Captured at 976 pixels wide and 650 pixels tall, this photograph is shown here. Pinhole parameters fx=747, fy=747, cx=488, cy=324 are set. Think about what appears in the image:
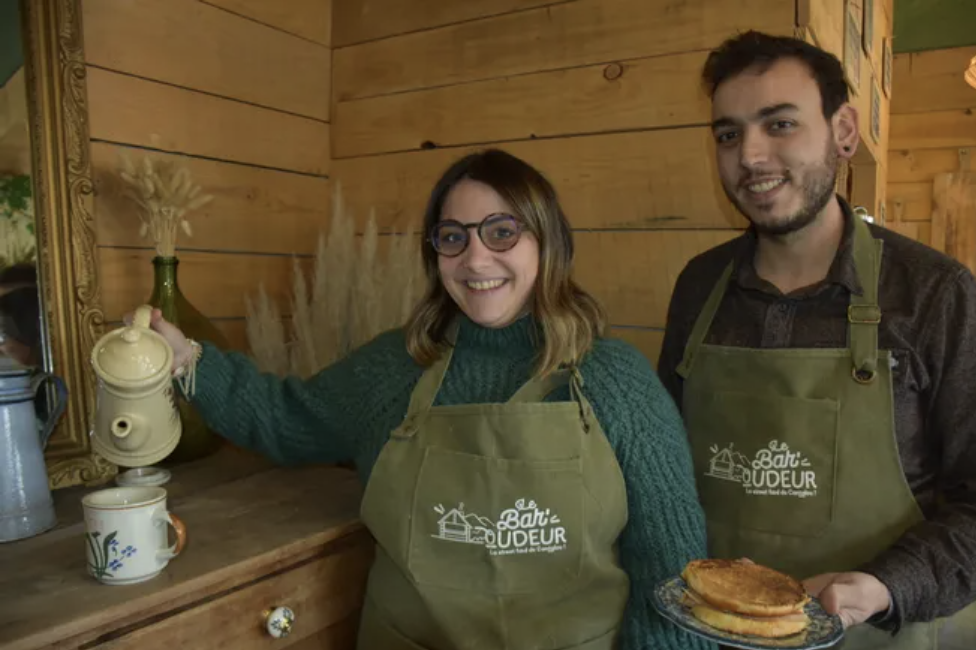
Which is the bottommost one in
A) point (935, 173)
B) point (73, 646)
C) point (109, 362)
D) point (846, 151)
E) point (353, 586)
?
point (353, 586)

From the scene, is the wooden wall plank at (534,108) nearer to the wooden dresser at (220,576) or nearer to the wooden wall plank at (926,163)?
the wooden dresser at (220,576)

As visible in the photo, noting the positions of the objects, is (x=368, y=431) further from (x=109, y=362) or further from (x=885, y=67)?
(x=885, y=67)

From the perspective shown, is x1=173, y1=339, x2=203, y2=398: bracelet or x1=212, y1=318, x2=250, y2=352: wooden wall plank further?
x1=212, y1=318, x2=250, y2=352: wooden wall plank

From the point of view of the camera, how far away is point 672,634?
115cm

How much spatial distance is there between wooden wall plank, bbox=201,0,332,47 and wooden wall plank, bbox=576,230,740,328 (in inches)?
40.0

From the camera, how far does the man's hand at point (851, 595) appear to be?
101 centimetres

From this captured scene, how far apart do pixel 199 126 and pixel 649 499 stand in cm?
142

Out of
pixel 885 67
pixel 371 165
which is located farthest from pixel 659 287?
pixel 885 67

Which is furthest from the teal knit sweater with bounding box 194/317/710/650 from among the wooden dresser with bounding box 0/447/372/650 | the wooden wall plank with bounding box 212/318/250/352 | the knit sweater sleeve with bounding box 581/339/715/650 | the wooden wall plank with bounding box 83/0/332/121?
the wooden wall plank with bounding box 83/0/332/121

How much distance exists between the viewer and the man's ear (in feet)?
4.30

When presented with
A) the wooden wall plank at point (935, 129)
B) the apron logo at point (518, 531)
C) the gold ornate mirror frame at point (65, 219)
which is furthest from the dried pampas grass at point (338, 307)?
the wooden wall plank at point (935, 129)

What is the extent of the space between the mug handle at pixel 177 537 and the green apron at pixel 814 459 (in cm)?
86

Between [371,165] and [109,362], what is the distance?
116 cm

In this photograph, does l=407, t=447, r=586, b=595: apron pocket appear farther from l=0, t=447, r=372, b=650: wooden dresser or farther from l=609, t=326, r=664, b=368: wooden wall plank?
l=609, t=326, r=664, b=368: wooden wall plank
